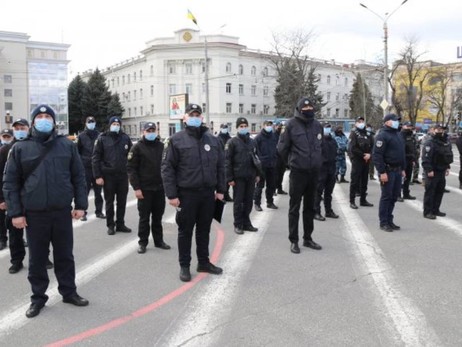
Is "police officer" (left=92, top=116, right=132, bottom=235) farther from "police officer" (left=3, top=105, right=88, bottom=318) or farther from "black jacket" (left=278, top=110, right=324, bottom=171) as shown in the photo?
"police officer" (left=3, top=105, right=88, bottom=318)

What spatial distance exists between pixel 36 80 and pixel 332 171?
78.5m

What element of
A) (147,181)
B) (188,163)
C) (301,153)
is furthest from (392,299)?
(147,181)

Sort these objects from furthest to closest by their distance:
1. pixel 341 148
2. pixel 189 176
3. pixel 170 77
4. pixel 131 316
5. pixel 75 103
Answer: pixel 75 103 < pixel 170 77 < pixel 341 148 < pixel 189 176 < pixel 131 316

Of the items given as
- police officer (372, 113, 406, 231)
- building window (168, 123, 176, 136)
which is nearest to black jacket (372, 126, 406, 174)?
police officer (372, 113, 406, 231)

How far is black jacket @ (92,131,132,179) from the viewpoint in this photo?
845 centimetres

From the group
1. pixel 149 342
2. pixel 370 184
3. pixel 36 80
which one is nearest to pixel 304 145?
pixel 149 342

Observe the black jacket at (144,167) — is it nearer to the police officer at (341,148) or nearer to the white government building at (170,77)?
the police officer at (341,148)

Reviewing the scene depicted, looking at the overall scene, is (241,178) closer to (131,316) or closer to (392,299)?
(392,299)

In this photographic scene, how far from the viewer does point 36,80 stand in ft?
256

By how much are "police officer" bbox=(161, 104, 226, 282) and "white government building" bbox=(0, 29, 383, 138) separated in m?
67.1

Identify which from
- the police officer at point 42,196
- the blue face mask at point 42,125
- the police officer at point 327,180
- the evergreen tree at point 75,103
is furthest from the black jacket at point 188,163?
the evergreen tree at point 75,103

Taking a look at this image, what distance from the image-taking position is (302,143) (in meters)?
6.71

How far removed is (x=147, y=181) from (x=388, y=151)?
14.4 feet

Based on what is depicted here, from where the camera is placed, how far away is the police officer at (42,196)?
4562 millimetres
